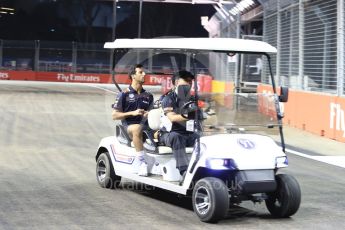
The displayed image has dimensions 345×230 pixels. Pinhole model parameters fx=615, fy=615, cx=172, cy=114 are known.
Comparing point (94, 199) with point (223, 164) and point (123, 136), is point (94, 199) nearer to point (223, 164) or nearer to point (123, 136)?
point (123, 136)

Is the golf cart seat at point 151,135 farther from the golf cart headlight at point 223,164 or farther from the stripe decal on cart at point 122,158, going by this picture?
the golf cart headlight at point 223,164

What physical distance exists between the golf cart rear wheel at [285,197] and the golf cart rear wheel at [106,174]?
223 cm

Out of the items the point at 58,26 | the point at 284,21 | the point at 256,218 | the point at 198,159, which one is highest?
the point at 58,26

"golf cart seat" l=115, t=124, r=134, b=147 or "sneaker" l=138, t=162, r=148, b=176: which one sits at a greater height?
"golf cart seat" l=115, t=124, r=134, b=147

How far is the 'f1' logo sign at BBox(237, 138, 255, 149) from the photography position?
6406 mm

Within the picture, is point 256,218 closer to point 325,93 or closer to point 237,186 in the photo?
point 237,186

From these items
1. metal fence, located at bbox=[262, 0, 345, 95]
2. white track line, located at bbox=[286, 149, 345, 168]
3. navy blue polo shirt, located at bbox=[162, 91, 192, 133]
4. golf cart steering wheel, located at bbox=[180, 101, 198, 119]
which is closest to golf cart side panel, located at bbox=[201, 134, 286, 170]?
golf cart steering wheel, located at bbox=[180, 101, 198, 119]

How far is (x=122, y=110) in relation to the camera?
786 cm

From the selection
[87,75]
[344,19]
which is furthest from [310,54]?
[87,75]

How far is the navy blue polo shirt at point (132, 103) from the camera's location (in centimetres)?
784

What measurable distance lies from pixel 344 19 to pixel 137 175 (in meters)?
9.26

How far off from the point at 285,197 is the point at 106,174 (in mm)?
2552

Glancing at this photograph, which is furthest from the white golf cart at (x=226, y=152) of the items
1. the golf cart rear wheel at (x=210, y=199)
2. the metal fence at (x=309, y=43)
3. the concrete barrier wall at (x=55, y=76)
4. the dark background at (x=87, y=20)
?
the dark background at (x=87, y=20)

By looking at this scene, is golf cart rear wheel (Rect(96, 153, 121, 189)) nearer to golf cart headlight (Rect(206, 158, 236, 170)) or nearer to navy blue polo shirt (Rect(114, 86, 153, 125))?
navy blue polo shirt (Rect(114, 86, 153, 125))
